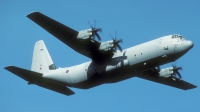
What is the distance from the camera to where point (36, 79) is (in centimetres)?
3891

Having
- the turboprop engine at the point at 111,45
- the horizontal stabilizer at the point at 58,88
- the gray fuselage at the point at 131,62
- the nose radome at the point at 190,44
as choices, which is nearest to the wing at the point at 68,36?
the turboprop engine at the point at 111,45

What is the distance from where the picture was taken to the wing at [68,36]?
111 feet

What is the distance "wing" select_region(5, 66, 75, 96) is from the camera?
36.7 metres

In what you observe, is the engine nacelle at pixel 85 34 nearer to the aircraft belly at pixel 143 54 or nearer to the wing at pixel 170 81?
the aircraft belly at pixel 143 54

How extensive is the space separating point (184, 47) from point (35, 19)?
44.2 feet

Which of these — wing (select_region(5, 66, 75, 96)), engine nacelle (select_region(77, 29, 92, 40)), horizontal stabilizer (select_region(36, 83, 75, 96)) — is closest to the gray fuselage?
horizontal stabilizer (select_region(36, 83, 75, 96))

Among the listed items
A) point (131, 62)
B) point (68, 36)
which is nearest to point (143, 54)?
point (131, 62)

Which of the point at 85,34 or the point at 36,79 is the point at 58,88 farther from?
the point at 85,34

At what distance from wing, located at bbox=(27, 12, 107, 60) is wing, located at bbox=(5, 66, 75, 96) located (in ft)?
16.5

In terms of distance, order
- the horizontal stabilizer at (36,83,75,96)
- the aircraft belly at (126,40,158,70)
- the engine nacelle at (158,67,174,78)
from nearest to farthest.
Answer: the aircraft belly at (126,40,158,70), the horizontal stabilizer at (36,83,75,96), the engine nacelle at (158,67,174,78)

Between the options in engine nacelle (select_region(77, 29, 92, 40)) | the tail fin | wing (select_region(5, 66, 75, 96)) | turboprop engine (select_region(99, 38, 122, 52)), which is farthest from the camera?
the tail fin

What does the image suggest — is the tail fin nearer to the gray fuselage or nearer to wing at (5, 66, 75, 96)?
wing at (5, 66, 75, 96)

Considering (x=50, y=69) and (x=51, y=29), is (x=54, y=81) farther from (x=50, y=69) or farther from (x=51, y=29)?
(x=51, y=29)

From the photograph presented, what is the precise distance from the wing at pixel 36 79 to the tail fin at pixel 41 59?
2387 mm
